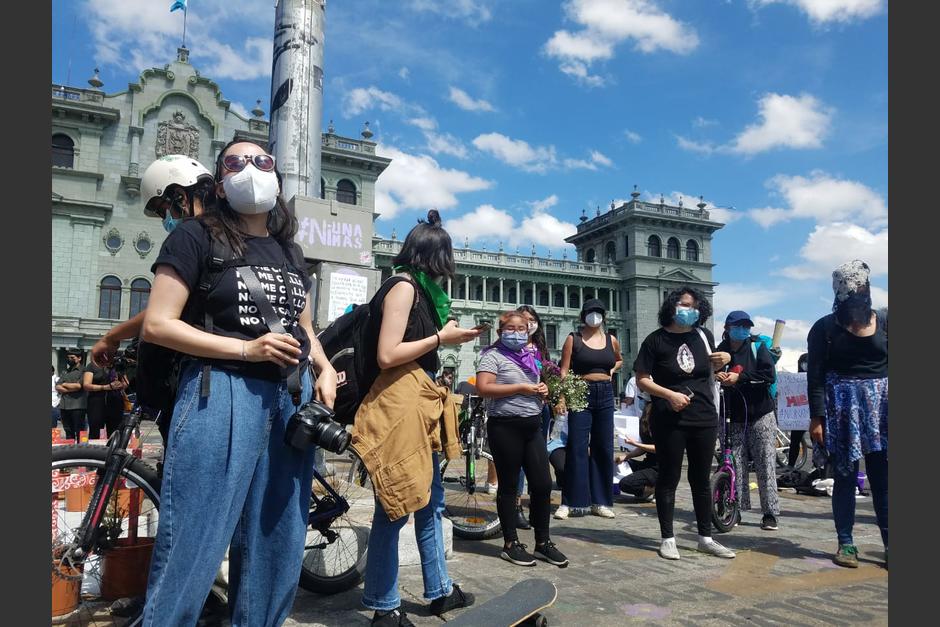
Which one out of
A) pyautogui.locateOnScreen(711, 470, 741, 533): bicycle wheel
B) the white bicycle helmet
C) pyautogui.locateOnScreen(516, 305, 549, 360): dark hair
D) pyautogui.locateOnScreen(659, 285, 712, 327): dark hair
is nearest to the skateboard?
the white bicycle helmet

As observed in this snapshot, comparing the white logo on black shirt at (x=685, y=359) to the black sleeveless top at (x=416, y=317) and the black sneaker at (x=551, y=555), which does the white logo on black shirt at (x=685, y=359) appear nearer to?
the black sneaker at (x=551, y=555)

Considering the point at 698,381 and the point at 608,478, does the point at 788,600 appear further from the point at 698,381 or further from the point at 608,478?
the point at 608,478

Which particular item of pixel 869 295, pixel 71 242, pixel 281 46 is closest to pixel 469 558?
pixel 869 295

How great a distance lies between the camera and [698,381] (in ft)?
15.0

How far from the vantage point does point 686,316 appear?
459 centimetres

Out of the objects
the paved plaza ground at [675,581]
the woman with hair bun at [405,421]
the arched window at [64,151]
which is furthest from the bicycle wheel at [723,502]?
the arched window at [64,151]

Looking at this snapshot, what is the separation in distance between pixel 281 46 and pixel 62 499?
4666 mm

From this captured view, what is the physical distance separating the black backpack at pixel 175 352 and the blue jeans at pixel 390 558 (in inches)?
40.2

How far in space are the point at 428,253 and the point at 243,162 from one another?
Answer: 3.47 ft

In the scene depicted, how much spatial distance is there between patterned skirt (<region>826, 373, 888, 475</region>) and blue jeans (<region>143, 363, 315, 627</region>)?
147 inches

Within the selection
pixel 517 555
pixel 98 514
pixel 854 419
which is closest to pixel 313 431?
pixel 98 514

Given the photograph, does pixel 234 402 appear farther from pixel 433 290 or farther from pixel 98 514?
pixel 433 290

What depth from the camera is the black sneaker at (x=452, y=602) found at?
302cm

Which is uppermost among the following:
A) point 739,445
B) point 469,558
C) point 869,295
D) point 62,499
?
point 869,295
